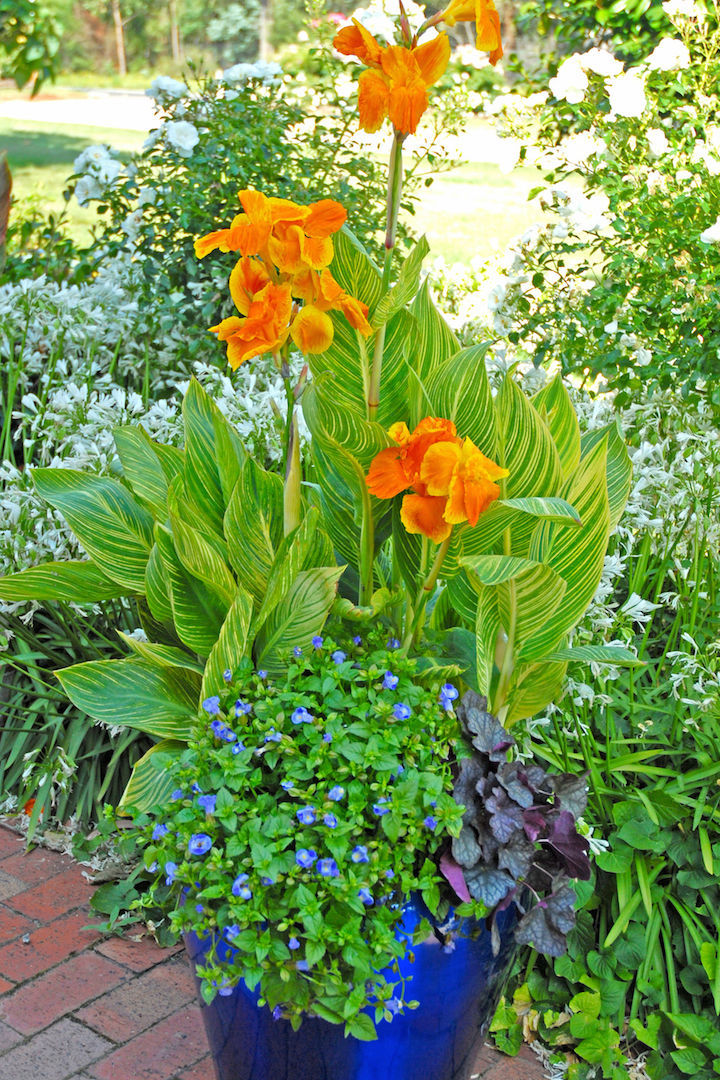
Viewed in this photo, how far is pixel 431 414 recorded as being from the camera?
6.10ft

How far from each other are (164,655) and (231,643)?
22 cm

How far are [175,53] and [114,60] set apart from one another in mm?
1892

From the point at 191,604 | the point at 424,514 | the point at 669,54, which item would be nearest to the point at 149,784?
the point at 191,604

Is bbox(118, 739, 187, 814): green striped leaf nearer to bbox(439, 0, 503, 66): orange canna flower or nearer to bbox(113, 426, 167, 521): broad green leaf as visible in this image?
bbox(113, 426, 167, 521): broad green leaf

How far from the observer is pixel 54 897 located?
2.51 metres

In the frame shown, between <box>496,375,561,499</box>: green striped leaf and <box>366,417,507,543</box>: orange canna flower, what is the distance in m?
0.21

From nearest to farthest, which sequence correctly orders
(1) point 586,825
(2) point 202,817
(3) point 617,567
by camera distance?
(2) point 202,817, (1) point 586,825, (3) point 617,567

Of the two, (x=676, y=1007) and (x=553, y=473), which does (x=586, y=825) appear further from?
(x=553, y=473)

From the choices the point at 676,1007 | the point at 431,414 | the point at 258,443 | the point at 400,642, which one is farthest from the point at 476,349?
the point at 676,1007

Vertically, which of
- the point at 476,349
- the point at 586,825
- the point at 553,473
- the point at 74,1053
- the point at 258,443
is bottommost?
the point at 74,1053

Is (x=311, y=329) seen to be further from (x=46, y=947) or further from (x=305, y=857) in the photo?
(x=46, y=947)

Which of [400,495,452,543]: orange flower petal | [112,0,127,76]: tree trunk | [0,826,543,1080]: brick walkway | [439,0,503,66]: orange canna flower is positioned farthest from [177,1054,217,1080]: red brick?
[112,0,127,76]: tree trunk

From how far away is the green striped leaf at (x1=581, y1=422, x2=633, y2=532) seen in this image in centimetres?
203

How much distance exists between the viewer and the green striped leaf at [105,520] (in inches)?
79.8
